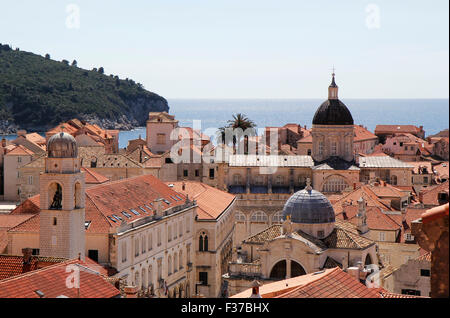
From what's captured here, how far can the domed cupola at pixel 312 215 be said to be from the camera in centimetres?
4438

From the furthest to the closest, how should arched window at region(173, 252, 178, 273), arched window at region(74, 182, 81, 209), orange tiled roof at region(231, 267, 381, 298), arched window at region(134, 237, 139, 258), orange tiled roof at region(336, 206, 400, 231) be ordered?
orange tiled roof at region(336, 206, 400, 231) < arched window at region(173, 252, 178, 273) < arched window at region(134, 237, 139, 258) < arched window at region(74, 182, 81, 209) < orange tiled roof at region(231, 267, 381, 298)

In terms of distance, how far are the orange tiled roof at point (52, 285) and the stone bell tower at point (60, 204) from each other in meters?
12.5

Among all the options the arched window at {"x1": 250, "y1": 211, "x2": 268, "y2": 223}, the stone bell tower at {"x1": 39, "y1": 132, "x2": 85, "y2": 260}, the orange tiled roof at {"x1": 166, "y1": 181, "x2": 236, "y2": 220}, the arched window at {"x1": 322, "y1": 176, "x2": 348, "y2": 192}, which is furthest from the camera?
the arched window at {"x1": 322, "y1": 176, "x2": 348, "y2": 192}

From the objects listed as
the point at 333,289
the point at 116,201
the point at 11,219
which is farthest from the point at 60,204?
the point at 333,289

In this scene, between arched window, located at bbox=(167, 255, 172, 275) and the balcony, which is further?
arched window, located at bbox=(167, 255, 172, 275)

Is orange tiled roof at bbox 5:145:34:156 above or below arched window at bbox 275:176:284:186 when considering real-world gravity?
above

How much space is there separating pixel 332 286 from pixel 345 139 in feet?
166

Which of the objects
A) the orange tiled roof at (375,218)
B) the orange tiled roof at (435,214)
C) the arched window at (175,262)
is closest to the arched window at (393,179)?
the orange tiled roof at (375,218)

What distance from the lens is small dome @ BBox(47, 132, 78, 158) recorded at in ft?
132

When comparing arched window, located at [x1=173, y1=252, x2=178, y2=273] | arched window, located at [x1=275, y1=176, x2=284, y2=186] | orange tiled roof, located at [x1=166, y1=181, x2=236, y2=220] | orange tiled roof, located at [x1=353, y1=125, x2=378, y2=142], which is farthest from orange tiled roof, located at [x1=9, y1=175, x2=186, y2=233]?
orange tiled roof, located at [x1=353, y1=125, x2=378, y2=142]

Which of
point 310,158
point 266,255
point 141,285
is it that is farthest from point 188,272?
point 310,158

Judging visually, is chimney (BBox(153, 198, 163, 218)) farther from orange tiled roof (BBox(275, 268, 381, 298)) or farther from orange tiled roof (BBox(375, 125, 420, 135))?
orange tiled roof (BBox(375, 125, 420, 135))

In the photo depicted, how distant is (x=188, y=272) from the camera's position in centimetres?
5456
